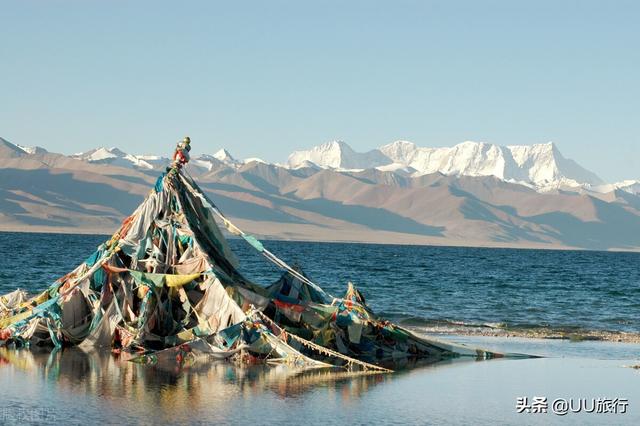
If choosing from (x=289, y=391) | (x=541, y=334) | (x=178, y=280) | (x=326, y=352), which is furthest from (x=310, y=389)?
(x=541, y=334)

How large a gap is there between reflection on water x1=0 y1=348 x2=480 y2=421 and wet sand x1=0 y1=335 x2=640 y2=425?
2cm

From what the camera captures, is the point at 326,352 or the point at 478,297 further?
the point at 478,297

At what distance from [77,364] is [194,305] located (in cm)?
341

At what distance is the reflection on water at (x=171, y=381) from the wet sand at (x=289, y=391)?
0.02 meters

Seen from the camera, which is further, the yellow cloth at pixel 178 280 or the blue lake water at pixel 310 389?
the yellow cloth at pixel 178 280

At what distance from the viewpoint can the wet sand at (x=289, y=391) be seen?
18.6 meters

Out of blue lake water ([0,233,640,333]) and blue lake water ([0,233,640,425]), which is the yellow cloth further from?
blue lake water ([0,233,640,333])

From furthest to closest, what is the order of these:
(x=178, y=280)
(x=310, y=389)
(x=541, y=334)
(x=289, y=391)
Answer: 1. (x=541, y=334)
2. (x=178, y=280)
3. (x=310, y=389)
4. (x=289, y=391)

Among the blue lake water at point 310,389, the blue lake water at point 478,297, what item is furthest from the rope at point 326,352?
the blue lake water at point 478,297

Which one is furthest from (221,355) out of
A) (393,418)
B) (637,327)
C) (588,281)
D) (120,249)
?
(588,281)

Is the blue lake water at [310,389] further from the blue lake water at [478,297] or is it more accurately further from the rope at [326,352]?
the blue lake water at [478,297]

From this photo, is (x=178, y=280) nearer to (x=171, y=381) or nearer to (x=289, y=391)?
(x=171, y=381)

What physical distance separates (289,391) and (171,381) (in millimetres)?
2495

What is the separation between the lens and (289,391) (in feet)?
69.7
